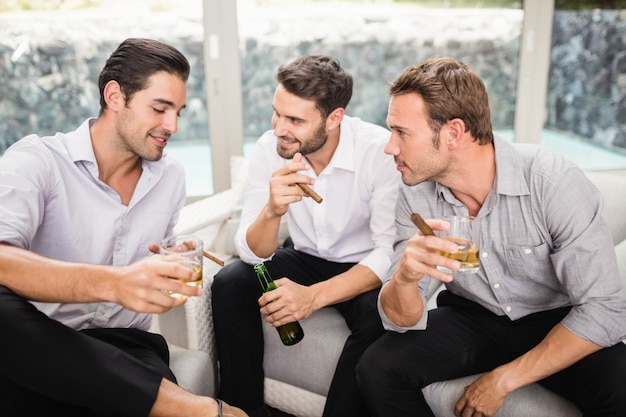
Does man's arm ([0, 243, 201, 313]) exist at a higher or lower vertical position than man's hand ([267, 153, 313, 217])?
lower

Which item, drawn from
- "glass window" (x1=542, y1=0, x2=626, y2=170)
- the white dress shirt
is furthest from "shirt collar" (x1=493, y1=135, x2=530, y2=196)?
"glass window" (x1=542, y1=0, x2=626, y2=170)

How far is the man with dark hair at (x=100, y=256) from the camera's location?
1353mm

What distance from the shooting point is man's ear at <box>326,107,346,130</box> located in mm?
2287

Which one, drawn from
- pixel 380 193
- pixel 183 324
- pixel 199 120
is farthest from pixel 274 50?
pixel 183 324

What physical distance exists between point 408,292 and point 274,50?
260 centimetres

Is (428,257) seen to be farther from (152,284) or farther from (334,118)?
(334,118)

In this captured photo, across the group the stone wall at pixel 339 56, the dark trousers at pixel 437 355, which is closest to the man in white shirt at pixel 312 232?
the dark trousers at pixel 437 355

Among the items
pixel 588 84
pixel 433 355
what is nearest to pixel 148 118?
pixel 433 355

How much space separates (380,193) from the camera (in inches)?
85.0

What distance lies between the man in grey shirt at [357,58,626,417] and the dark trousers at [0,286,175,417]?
700 mm

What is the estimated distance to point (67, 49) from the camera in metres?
3.65

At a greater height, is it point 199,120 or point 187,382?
point 199,120

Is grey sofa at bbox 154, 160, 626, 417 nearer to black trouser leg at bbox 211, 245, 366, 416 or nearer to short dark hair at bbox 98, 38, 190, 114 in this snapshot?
black trouser leg at bbox 211, 245, 366, 416

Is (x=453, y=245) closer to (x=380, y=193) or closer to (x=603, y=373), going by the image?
(x=603, y=373)
